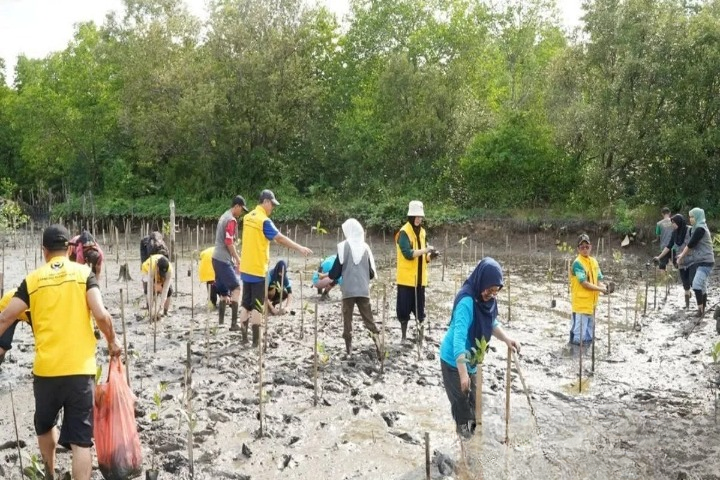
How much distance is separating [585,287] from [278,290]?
4906 mm

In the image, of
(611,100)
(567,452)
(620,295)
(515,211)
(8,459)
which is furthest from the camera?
(515,211)

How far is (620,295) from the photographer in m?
13.9

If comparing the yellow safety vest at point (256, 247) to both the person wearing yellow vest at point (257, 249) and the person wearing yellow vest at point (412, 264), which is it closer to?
the person wearing yellow vest at point (257, 249)

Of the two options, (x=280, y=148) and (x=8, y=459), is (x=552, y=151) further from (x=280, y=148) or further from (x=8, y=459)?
(x=8, y=459)

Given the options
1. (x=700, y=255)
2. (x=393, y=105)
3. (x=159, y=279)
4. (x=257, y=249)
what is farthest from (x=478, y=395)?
(x=393, y=105)

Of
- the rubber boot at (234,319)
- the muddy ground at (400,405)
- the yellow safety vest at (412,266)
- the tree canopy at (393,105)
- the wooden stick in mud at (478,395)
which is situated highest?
the tree canopy at (393,105)

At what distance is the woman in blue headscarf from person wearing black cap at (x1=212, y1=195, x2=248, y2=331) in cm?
464

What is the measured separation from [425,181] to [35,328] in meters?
24.0

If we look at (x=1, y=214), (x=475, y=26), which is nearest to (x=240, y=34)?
(x=475, y=26)

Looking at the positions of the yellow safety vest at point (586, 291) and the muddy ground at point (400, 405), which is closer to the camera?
the muddy ground at point (400, 405)

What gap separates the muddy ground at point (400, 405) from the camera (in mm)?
5574

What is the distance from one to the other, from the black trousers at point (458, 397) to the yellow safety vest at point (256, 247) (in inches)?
147

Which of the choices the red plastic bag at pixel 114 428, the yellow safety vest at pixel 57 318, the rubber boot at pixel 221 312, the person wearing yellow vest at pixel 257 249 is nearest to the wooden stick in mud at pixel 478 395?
the red plastic bag at pixel 114 428

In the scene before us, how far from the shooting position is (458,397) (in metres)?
5.39
